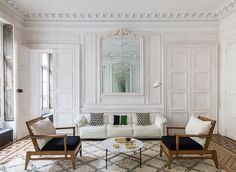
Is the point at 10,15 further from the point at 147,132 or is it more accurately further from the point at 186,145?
the point at 186,145

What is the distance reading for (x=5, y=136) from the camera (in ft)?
15.6

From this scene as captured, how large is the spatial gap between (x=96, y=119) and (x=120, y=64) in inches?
69.7

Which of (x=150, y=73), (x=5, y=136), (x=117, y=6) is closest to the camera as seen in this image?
(x=5, y=136)

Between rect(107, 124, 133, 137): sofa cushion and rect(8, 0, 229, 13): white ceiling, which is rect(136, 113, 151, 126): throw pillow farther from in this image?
rect(8, 0, 229, 13): white ceiling

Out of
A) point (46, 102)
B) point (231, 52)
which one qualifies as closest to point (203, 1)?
point (231, 52)

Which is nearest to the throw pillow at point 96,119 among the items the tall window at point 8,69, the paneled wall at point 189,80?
the paneled wall at point 189,80

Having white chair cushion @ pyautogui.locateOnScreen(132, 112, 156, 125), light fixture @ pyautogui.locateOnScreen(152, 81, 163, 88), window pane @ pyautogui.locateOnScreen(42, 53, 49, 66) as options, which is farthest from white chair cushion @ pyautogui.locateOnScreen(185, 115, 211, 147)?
window pane @ pyautogui.locateOnScreen(42, 53, 49, 66)

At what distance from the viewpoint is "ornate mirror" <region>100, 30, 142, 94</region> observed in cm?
582

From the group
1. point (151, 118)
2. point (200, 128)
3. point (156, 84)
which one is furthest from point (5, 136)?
point (200, 128)

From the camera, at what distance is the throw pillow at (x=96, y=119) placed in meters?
5.33

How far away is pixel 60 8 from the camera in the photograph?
530 centimetres

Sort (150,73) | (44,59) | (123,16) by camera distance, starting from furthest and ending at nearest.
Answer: (44,59), (150,73), (123,16)

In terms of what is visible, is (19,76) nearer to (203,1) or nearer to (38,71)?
(38,71)

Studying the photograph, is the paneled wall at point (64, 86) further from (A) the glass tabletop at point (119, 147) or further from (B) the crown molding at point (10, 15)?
(A) the glass tabletop at point (119, 147)
